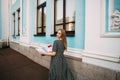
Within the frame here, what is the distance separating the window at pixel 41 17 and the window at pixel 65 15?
4.23 ft

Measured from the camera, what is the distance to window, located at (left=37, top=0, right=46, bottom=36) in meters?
7.45

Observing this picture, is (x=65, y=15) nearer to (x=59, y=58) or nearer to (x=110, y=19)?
(x=59, y=58)

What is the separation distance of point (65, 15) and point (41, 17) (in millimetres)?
2484

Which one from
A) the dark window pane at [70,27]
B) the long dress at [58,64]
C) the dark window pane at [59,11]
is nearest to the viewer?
the long dress at [58,64]

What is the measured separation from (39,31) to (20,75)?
2.97 m

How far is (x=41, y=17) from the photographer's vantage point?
25.3ft

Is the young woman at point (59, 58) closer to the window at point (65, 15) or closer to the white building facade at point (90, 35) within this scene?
the white building facade at point (90, 35)

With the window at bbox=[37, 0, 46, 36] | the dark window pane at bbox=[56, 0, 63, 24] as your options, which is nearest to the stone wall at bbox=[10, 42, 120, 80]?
the dark window pane at bbox=[56, 0, 63, 24]

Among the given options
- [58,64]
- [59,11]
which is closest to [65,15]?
[59,11]

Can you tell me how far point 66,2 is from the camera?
543 cm

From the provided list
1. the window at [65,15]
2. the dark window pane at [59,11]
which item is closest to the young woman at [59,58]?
the window at [65,15]

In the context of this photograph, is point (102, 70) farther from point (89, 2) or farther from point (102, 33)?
point (89, 2)

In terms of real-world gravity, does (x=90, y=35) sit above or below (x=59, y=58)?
above

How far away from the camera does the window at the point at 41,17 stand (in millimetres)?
7452
